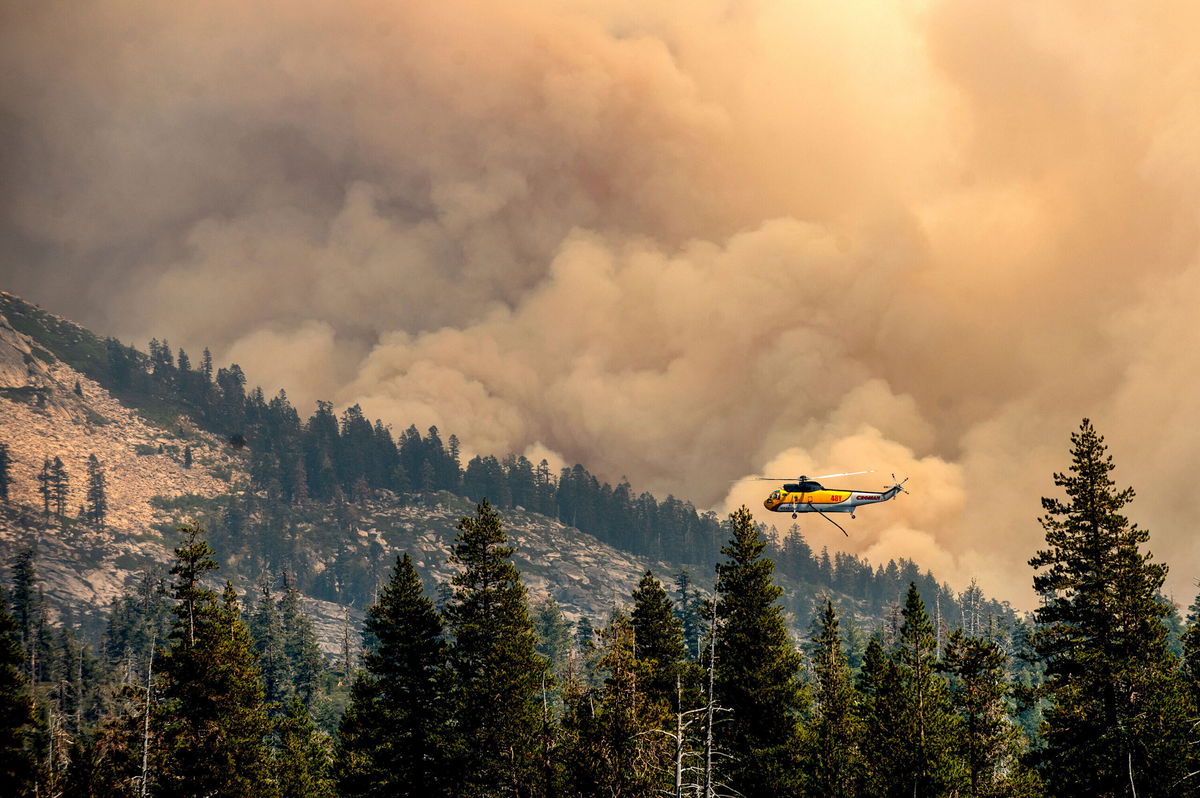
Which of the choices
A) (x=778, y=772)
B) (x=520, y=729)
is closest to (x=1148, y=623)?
(x=778, y=772)

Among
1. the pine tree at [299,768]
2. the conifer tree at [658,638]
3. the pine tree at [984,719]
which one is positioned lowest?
the pine tree at [299,768]

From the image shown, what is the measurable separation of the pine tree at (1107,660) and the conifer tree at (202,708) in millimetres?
43101

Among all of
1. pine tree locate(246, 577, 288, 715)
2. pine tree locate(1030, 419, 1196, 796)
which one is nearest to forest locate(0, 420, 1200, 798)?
pine tree locate(1030, 419, 1196, 796)

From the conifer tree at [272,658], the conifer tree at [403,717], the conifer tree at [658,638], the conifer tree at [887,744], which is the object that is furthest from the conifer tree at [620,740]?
the conifer tree at [272,658]

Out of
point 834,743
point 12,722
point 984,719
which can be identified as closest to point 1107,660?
point 984,719

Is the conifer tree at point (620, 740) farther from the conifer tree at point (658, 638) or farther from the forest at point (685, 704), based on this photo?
the conifer tree at point (658, 638)

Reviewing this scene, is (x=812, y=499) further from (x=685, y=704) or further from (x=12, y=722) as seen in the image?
(x=12, y=722)

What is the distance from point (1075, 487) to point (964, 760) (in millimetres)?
16536

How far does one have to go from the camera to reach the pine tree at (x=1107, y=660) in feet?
147

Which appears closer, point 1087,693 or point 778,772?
point 1087,693

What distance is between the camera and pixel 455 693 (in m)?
59.0

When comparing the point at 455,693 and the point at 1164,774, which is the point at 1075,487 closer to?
the point at 1164,774

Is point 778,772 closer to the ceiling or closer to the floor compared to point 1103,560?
closer to the floor

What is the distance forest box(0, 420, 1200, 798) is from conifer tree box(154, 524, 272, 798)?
0.39 ft
